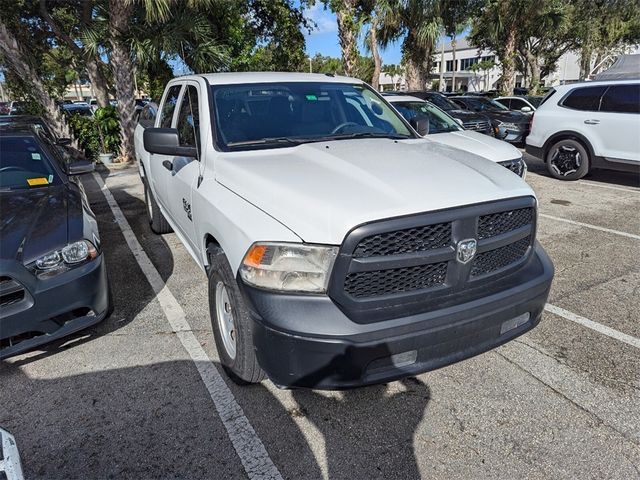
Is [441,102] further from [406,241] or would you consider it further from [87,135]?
[406,241]

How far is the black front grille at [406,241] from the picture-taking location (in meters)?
2.11

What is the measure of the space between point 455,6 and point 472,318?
17087 mm

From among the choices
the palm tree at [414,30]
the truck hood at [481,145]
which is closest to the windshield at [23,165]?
the truck hood at [481,145]

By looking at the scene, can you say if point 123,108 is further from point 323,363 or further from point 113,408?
point 323,363

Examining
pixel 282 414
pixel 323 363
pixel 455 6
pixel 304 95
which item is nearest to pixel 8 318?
pixel 282 414

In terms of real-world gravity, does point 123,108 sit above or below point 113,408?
above

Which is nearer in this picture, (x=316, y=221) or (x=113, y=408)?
(x=316, y=221)

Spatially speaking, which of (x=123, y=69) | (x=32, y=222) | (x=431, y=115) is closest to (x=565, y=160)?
(x=431, y=115)


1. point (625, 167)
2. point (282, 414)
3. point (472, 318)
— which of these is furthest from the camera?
point (625, 167)

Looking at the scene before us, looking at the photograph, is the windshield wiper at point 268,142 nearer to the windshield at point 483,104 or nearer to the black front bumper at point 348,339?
the black front bumper at point 348,339

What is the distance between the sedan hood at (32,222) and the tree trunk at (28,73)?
8444mm

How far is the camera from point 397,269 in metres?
2.18

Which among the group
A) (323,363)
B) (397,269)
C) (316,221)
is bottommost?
(323,363)

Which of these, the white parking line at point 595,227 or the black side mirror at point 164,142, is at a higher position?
the black side mirror at point 164,142
